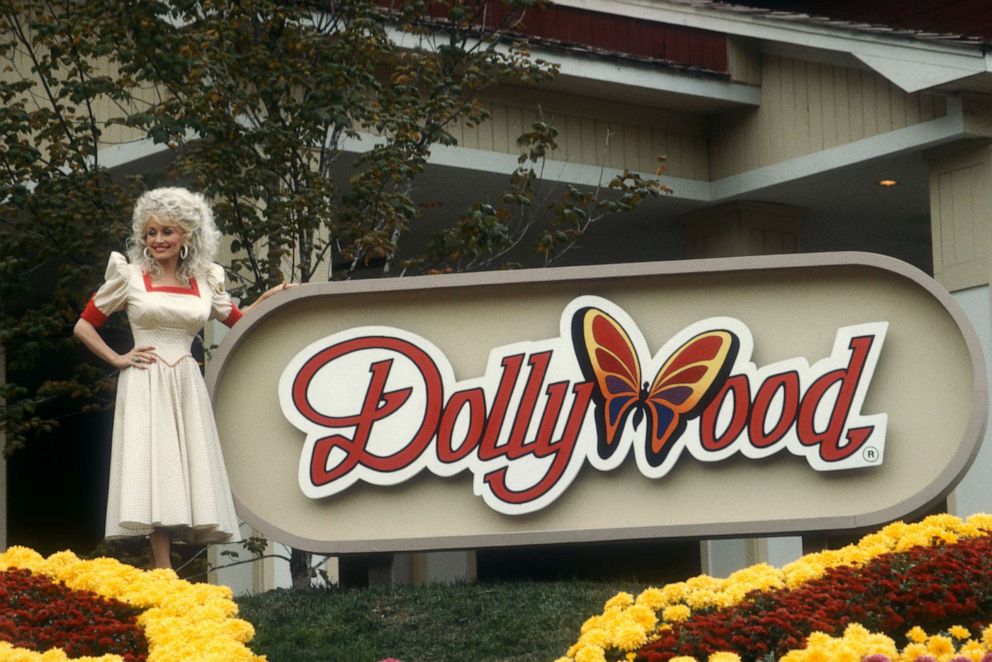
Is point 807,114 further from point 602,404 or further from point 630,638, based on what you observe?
point 630,638

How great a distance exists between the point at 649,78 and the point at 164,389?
7527 millimetres

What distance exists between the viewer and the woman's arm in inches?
316

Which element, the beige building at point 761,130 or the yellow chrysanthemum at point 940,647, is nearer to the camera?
the yellow chrysanthemum at point 940,647

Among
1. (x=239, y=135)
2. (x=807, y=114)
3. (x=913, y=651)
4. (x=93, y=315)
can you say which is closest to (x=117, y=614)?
(x=93, y=315)

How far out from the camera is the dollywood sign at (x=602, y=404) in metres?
8.49

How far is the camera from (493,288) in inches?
347

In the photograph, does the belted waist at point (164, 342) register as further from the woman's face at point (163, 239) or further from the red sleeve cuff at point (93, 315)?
the woman's face at point (163, 239)

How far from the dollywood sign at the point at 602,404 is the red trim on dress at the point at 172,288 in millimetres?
555

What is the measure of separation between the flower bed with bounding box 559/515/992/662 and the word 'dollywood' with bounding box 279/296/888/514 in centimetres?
133

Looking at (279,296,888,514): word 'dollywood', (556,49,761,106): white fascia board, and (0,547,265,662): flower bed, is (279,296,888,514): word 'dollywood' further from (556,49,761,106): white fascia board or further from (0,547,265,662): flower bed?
(556,49,761,106): white fascia board

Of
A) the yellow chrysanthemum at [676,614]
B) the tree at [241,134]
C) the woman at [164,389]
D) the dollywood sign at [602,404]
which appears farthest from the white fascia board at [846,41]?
the yellow chrysanthemum at [676,614]

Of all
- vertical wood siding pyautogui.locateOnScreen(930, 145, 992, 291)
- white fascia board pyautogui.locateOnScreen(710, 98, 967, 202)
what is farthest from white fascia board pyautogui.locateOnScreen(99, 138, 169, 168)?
vertical wood siding pyautogui.locateOnScreen(930, 145, 992, 291)

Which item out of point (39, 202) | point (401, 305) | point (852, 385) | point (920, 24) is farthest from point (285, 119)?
point (920, 24)

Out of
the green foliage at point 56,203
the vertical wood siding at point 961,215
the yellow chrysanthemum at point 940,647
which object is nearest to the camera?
the yellow chrysanthemum at point 940,647
